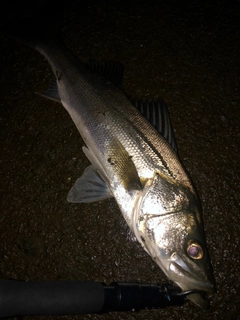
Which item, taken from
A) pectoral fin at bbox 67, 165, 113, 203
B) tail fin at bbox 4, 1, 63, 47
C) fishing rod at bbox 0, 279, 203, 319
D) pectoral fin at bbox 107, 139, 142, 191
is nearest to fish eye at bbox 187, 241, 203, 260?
fishing rod at bbox 0, 279, 203, 319

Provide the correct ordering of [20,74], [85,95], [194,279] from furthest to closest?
1. [20,74]
2. [85,95]
3. [194,279]

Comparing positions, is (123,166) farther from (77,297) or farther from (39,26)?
(39,26)

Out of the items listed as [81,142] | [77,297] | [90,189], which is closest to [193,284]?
[77,297]

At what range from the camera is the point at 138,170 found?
175cm

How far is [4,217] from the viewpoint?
225 centimetres

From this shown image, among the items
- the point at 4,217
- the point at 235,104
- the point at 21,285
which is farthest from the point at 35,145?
the point at 235,104

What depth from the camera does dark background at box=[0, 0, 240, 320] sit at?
202cm

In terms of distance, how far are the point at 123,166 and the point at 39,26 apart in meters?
1.65

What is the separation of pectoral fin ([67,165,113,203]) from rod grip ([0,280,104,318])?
2.07 ft

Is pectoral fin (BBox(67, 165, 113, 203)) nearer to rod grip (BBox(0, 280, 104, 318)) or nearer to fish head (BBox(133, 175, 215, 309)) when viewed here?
fish head (BBox(133, 175, 215, 309))

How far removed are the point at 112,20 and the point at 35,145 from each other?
5.07 ft

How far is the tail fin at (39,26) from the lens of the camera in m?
2.37

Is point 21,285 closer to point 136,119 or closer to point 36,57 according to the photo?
point 136,119

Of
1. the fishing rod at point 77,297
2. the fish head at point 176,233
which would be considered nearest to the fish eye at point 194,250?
the fish head at point 176,233
